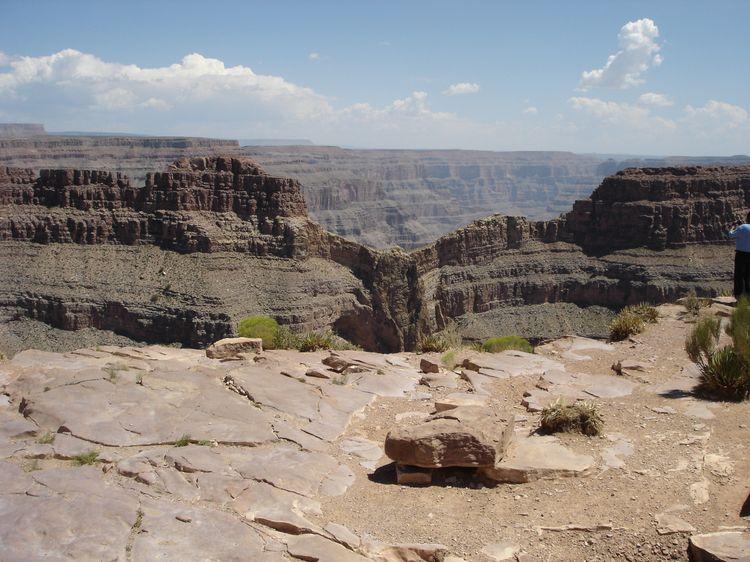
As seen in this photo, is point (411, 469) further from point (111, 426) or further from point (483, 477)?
point (111, 426)

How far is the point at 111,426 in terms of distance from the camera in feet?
32.8

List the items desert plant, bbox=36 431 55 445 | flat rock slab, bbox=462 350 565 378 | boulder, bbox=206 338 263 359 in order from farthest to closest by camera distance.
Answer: boulder, bbox=206 338 263 359, flat rock slab, bbox=462 350 565 378, desert plant, bbox=36 431 55 445

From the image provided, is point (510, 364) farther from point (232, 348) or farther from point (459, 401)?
point (232, 348)

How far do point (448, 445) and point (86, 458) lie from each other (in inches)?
195

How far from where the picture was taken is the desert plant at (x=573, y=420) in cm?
1055

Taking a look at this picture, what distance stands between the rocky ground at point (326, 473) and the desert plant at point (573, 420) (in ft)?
0.80

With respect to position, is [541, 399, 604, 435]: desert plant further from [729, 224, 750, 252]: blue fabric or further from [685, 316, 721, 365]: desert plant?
[729, 224, 750, 252]: blue fabric

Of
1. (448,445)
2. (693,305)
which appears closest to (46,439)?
(448,445)

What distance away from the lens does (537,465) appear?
30.5ft

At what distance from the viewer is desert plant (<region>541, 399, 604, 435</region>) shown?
10.6 metres

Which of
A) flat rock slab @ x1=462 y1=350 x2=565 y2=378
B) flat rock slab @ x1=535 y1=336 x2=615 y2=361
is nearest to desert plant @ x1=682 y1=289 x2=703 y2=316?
flat rock slab @ x1=535 y1=336 x2=615 y2=361

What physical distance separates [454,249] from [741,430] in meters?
61.7

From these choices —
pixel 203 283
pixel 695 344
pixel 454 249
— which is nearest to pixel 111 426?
pixel 695 344

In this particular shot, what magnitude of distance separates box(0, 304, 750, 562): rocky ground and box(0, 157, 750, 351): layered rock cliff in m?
38.4
